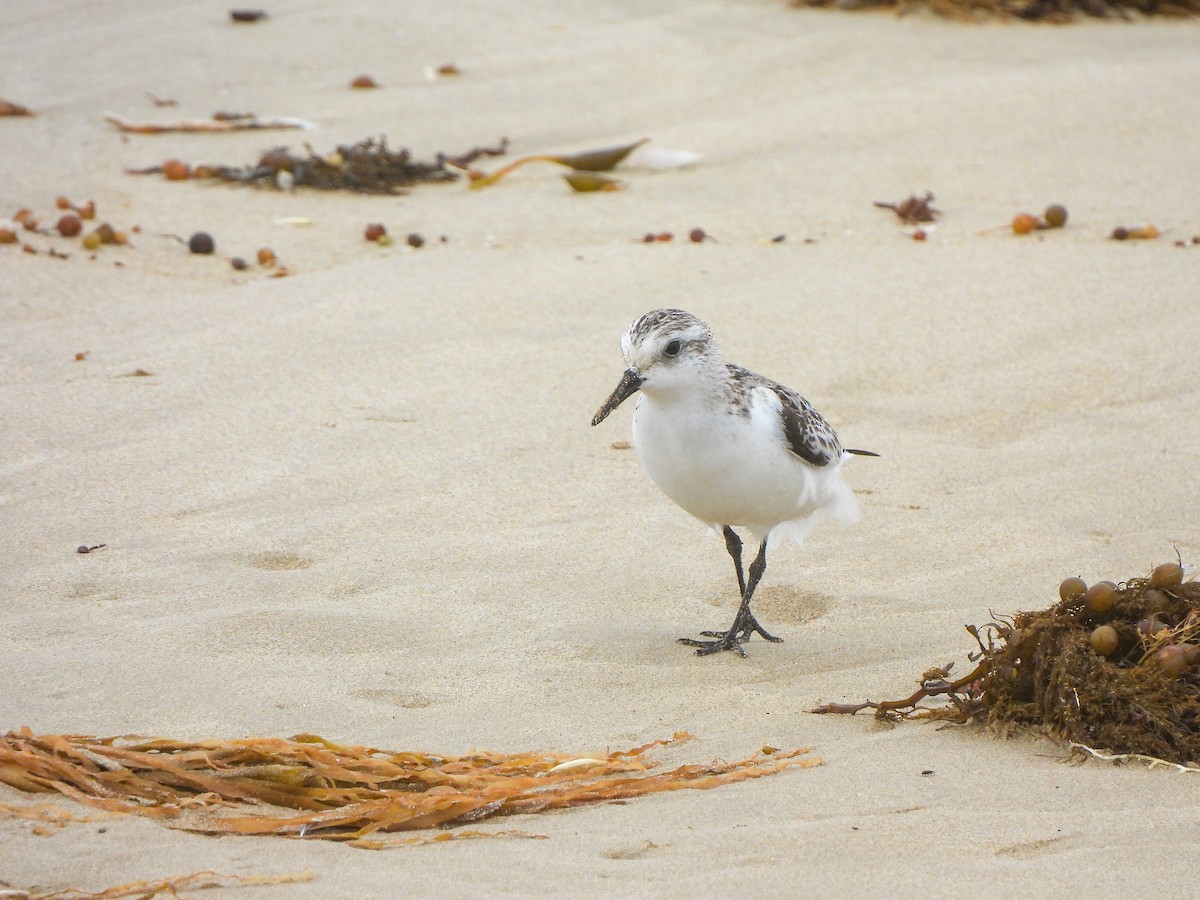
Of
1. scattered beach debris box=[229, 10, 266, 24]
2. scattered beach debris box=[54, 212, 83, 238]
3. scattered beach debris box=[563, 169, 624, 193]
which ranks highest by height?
scattered beach debris box=[229, 10, 266, 24]

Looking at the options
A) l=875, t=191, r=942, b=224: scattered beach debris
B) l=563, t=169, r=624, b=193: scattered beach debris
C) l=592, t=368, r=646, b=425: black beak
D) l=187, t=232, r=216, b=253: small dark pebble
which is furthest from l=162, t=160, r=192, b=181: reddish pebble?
l=592, t=368, r=646, b=425: black beak

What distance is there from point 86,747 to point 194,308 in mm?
4427

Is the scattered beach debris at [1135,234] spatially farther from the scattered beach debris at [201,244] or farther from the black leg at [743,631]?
the scattered beach debris at [201,244]

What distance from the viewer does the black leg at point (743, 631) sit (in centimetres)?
487

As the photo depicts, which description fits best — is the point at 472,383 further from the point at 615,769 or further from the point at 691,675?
the point at 615,769

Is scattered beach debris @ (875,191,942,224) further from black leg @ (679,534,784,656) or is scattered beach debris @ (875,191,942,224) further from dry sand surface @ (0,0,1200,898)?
black leg @ (679,534,784,656)

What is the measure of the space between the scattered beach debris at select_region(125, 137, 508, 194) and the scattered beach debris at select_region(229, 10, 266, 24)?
2.98 m

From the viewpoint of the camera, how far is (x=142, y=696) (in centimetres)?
399

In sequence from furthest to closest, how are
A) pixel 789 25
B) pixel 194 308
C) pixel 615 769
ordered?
pixel 789 25
pixel 194 308
pixel 615 769

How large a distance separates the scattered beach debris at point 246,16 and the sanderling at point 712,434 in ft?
27.9

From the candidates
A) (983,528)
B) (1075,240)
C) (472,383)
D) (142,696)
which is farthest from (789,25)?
(142,696)

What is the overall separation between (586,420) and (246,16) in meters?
7.21

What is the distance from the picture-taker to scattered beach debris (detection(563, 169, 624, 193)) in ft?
30.1

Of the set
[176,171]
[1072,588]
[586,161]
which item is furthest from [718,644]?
[176,171]
